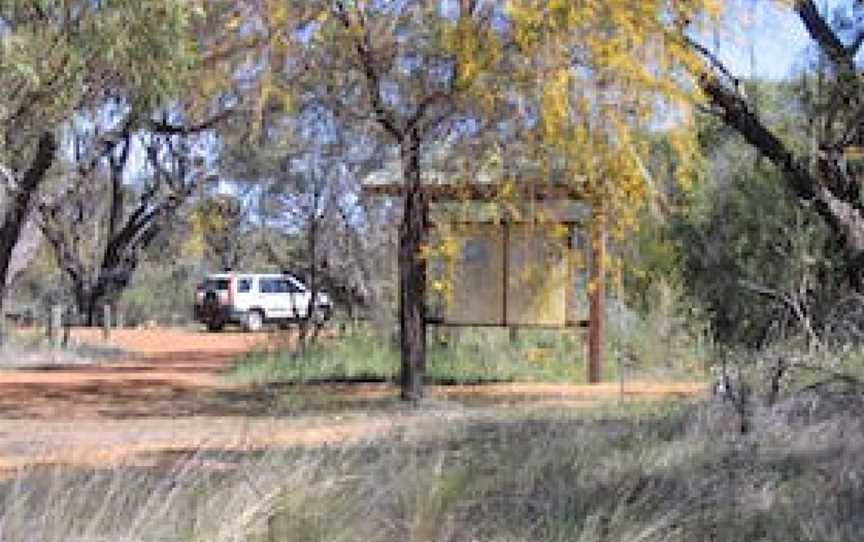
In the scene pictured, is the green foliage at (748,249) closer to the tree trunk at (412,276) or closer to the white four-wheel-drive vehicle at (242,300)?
the tree trunk at (412,276)

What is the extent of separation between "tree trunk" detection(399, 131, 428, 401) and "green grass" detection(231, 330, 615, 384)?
8.64ft

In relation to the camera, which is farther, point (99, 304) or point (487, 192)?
point (99, 304)

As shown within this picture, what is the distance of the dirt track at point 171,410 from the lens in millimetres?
12328

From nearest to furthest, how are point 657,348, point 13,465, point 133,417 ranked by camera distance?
point 13,465 < point 133,417 < point 657,348

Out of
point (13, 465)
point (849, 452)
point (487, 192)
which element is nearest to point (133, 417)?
point (487, 192)

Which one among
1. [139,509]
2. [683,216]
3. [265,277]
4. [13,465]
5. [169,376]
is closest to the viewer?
[139,509]

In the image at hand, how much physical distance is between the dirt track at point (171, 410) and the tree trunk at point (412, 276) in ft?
1.35

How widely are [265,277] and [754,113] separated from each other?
32024mm

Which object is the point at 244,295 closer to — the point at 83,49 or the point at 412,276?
the point at 412,276

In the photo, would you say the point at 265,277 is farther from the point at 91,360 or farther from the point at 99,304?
the point at 91,360

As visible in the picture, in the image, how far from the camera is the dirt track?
12.3m

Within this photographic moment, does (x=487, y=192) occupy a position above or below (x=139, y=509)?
above

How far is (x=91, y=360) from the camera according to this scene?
30.9 m

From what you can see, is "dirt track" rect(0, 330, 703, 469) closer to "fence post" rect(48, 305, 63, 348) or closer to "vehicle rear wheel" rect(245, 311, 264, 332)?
"fence post" rect(48, 305, 63, 348)
